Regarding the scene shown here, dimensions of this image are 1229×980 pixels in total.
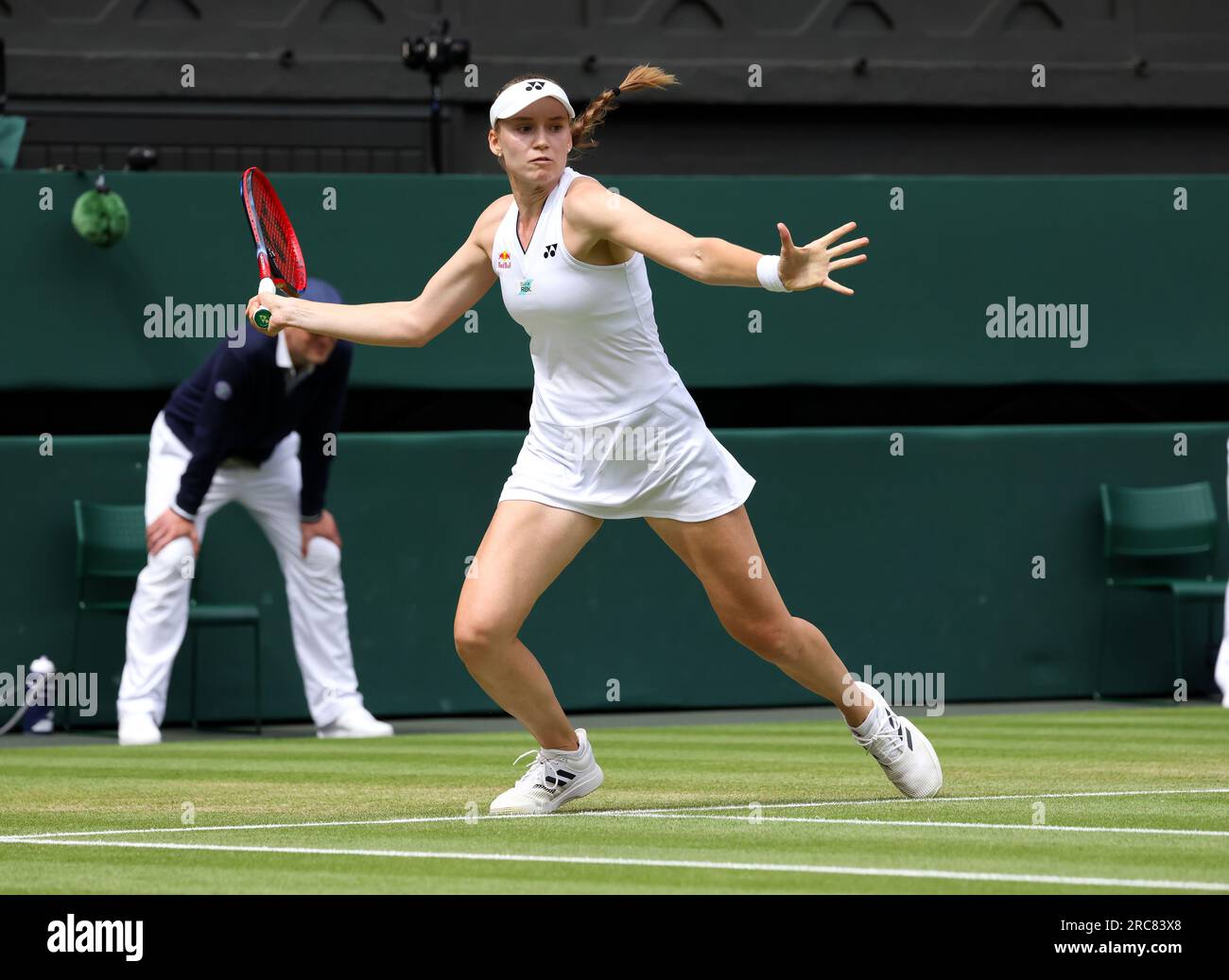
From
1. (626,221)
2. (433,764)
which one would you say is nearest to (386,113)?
(433,764)

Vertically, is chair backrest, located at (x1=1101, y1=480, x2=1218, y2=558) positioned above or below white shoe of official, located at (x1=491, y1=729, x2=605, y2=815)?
above

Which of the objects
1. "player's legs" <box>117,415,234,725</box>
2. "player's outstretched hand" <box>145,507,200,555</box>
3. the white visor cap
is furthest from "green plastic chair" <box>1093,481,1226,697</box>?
the white visor cap

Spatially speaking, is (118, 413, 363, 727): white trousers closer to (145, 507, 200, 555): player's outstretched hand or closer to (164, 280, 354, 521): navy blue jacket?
(145, 507, 200, 555): player's outstretched hand

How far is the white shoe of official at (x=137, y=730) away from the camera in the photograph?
10742 mm

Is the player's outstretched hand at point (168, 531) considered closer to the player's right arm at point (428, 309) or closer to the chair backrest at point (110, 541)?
the chair backrest at point (110, 541)

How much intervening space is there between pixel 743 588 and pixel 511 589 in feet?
2.40

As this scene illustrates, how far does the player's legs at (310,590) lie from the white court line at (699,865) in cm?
496

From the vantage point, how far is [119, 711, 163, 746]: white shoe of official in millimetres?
→ 10742

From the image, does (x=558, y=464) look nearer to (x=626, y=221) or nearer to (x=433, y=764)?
(x=626, y=221)

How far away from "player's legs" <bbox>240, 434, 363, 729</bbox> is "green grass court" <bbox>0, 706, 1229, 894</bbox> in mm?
989

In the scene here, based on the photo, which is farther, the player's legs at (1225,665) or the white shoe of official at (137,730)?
the player's legs at (1225,665)

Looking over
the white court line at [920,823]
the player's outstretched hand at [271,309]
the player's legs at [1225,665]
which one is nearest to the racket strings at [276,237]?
the player's outstretched hand at [271,309]

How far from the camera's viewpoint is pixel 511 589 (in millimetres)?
6227

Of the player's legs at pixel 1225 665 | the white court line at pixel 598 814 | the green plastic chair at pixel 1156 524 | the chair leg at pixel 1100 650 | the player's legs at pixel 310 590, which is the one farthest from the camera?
the chair leg at pixel 1100 650
